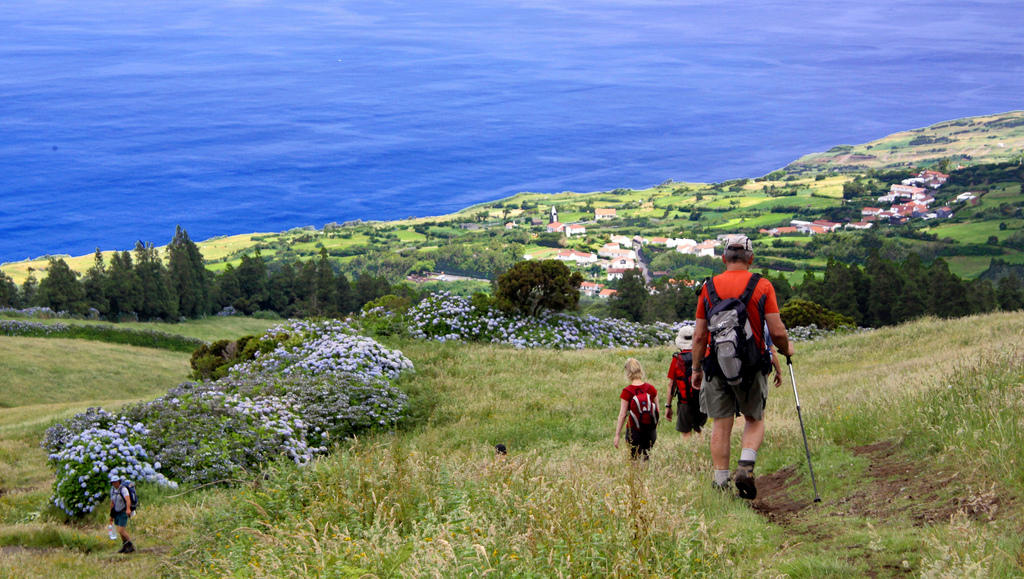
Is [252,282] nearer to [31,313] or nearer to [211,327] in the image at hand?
[211,327]

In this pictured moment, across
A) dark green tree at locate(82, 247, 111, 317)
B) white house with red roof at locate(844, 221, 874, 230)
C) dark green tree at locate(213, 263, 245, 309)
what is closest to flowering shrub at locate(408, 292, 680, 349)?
dark green tree at locate(82, 247, 111, 317)

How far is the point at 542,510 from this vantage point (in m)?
5.20

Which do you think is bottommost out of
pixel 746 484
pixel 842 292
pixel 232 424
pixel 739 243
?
pixel 842 292

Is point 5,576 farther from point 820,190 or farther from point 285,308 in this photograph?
point 820,190

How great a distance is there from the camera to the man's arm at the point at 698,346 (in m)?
7.14

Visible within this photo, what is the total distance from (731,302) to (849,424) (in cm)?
285

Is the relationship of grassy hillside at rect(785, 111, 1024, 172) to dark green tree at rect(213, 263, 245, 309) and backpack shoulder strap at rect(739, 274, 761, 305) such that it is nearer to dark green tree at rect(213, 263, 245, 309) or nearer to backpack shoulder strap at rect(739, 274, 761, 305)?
dark green tree at rect(213, 263, 245, 309)

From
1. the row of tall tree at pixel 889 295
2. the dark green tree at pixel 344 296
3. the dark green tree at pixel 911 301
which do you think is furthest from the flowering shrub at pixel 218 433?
the dark green tree at pixel 344 296

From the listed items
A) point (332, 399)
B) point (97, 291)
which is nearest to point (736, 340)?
point (332, 399)

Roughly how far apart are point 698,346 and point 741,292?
62 cm

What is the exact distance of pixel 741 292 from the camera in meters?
6.91

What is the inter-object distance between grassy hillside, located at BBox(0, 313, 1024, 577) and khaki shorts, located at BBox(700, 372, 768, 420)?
655 mm

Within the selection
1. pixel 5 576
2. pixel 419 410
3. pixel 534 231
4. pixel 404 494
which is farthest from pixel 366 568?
pixel 534 231

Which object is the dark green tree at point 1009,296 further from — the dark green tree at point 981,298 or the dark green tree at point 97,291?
the dark green tree at point 97,291
